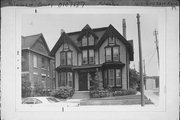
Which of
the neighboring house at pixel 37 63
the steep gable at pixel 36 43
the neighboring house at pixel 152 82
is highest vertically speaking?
the steep gable at pixel 36 43

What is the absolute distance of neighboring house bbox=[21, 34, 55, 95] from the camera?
10.3ft

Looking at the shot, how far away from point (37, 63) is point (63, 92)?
1.77ft

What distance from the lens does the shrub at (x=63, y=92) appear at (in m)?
3.16

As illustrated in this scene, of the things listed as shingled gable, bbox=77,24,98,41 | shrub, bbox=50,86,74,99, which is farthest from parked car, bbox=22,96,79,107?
shingled gable, bbox=77,24,98,41

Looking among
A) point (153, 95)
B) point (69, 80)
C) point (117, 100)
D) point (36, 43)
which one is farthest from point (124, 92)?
point (36, 43)

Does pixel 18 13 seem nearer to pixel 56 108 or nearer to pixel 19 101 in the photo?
pixel 19 101

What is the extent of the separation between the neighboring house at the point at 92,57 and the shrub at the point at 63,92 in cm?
6

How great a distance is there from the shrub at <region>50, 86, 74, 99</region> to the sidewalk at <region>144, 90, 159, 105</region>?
1032mm

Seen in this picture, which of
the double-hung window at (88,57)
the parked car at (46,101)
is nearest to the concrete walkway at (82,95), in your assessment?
the parked car at (46,101)

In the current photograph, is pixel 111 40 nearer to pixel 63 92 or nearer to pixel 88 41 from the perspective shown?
pixel 88 41

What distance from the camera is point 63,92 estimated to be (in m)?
3.17

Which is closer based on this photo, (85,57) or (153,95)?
(153,95)

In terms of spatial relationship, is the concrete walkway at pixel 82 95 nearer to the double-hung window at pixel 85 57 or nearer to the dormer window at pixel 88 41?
the double-hung window at pixel 85 57

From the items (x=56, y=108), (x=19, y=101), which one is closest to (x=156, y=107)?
(x=56, y=108)
